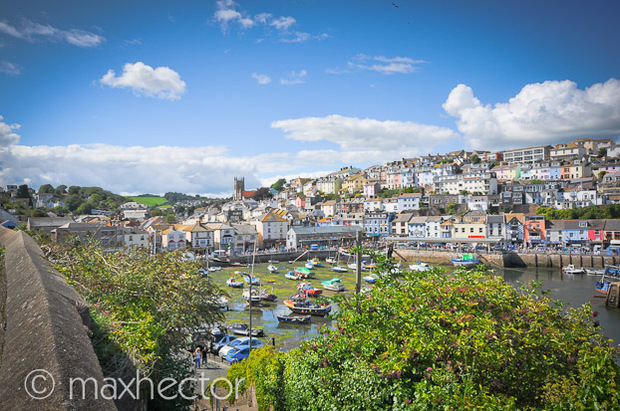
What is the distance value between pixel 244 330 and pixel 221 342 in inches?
93.8

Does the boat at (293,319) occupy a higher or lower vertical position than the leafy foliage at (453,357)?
lower

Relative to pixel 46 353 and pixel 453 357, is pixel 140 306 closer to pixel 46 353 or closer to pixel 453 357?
pixel 46 353

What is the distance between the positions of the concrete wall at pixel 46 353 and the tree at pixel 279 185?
14674cm

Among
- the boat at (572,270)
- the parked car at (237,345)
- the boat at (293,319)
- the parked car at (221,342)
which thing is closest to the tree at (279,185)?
the boat at (572,270)

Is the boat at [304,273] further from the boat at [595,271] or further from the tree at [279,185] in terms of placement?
the tree at [279,185]

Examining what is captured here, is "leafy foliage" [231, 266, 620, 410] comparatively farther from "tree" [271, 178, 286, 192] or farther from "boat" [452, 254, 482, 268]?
"tree" [271, 178, 286, 192]

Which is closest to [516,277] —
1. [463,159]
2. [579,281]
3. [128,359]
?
[579,281]

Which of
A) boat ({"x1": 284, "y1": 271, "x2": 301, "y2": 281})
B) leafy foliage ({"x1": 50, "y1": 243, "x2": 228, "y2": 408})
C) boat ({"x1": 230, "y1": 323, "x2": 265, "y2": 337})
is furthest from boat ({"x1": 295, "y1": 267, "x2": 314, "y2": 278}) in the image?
leafy foliage ({"x1": 50, "y1": 243, "x2": 228, "y2": 408})

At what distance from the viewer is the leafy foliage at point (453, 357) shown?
5109 mm

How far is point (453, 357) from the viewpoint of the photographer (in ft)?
20.0

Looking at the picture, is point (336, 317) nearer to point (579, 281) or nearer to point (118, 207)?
point (579, 281)

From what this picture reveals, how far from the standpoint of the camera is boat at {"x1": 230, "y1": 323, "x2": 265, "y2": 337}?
22.5 metres

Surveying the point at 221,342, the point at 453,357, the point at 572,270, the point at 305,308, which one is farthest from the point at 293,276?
the point at 453,357

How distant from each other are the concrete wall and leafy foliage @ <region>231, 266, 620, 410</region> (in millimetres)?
3990
